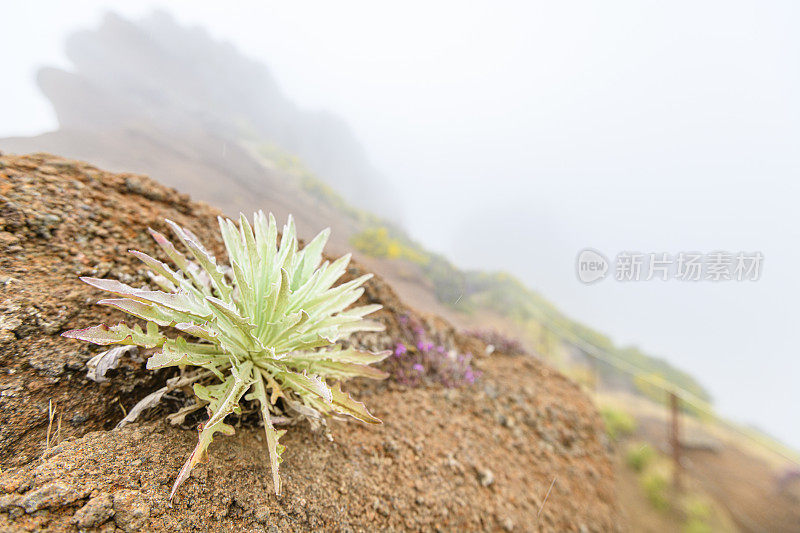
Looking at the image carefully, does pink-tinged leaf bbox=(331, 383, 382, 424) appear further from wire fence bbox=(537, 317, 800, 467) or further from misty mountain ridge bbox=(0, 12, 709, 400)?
wire fence bbox=(537, 317, 800, 467)

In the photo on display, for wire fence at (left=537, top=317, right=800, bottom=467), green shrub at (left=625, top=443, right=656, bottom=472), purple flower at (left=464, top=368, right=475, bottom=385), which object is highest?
wire fence at (left=537, top=317, right=800, bottom=467)

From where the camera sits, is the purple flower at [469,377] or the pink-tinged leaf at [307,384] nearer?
the pink-tinged leaf at [307,384]

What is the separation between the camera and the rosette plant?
870 mm

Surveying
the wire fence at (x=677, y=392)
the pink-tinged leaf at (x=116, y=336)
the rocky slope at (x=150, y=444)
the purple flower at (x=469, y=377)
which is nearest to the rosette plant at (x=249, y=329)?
the pink-tinged leaf at (x=116, y=336)

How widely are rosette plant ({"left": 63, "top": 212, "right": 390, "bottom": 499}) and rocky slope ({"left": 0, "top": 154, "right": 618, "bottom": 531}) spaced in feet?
0.43

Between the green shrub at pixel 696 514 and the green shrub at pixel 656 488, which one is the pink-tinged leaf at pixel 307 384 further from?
the green shrub at pixel 696 514

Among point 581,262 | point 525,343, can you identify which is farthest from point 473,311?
point 581,262

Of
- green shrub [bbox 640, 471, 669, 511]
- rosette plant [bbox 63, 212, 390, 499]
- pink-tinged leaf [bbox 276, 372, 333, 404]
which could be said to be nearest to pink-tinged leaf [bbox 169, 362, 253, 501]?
rosette plant [bbox 63, 212, 390, 499]

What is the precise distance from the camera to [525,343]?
3.94 meters

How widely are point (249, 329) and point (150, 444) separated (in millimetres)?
411

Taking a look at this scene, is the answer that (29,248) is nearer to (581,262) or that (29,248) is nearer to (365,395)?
(365,395)

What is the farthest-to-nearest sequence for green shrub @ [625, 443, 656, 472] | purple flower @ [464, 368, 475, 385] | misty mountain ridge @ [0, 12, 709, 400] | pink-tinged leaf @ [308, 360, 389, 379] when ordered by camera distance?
green shrub @ [625, 443, 656, 472] → misty mountain ridge @ [0, 12, 709, 400] → purple flower @ [464, 368, 475, 385] → pink-tinged leaf @ [308, 360, 389, 379]

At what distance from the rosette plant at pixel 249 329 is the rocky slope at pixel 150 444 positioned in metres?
0.13

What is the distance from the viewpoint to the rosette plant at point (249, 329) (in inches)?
34.3
